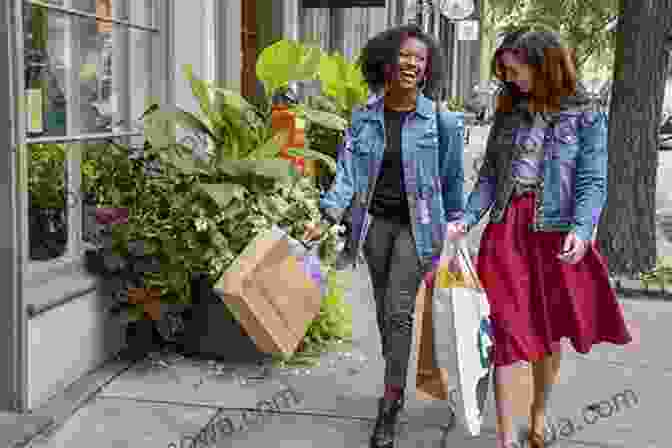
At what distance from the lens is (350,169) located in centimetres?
390

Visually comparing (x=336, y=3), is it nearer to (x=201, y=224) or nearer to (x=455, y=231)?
(x=201, y=224)

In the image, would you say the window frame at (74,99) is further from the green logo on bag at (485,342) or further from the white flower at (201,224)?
the green logo on bag at (485,342)

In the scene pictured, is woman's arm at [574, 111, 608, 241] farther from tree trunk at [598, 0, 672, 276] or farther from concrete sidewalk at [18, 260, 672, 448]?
tree trunk at [598, 0, 672, 276]

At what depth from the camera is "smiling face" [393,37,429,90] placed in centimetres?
375

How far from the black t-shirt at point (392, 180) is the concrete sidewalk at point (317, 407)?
0.84 m

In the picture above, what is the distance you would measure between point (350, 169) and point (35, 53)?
5.32 feet

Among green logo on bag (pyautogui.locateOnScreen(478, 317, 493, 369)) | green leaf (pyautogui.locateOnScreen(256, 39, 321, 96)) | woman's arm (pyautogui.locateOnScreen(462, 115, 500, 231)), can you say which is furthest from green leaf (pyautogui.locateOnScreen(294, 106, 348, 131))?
green logo on bag (pyautogui.locateOnScreen(478, 317, 493, 369))

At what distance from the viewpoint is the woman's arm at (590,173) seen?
350 cm

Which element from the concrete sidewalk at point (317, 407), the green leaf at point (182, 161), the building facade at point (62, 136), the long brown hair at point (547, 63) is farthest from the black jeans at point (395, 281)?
the building facade at point (62, 136)

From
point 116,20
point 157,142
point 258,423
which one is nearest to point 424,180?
point 258,423

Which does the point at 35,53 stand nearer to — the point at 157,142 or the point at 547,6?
the point at 157,142

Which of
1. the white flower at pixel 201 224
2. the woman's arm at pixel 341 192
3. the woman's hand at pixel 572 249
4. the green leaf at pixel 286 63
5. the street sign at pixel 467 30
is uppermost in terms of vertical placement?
the street sign at pixel 467 30

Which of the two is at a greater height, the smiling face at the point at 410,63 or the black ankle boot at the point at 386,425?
the smiling face at the point at 410,63

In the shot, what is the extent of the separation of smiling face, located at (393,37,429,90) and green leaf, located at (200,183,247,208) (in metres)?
1.30
